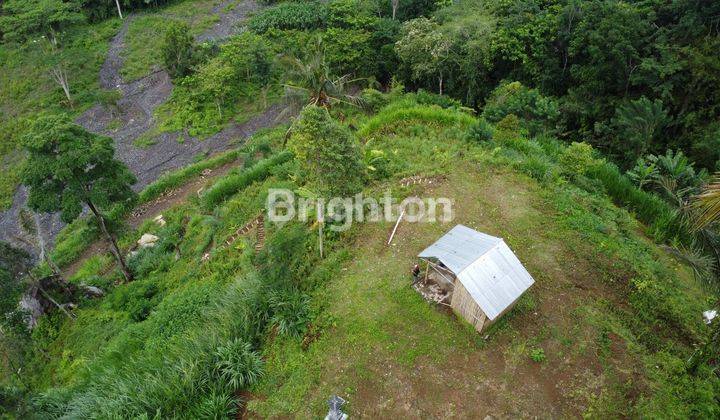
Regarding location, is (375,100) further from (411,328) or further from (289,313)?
(411,328)

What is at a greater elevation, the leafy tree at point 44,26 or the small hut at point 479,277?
the leafy tree at point 44,26

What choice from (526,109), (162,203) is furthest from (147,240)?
(526,109)

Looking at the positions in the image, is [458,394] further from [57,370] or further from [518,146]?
[57,370]

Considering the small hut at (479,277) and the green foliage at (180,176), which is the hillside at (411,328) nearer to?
the small hut at (479,277)

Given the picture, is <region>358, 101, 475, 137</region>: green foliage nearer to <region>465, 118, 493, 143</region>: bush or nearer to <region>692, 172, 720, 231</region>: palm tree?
<region>465, 118, 493, 143</region>: bush

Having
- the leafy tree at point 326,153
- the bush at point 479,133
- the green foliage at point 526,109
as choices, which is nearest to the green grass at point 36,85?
the leafy tree at point 326,153

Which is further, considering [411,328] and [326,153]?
[326,153]
